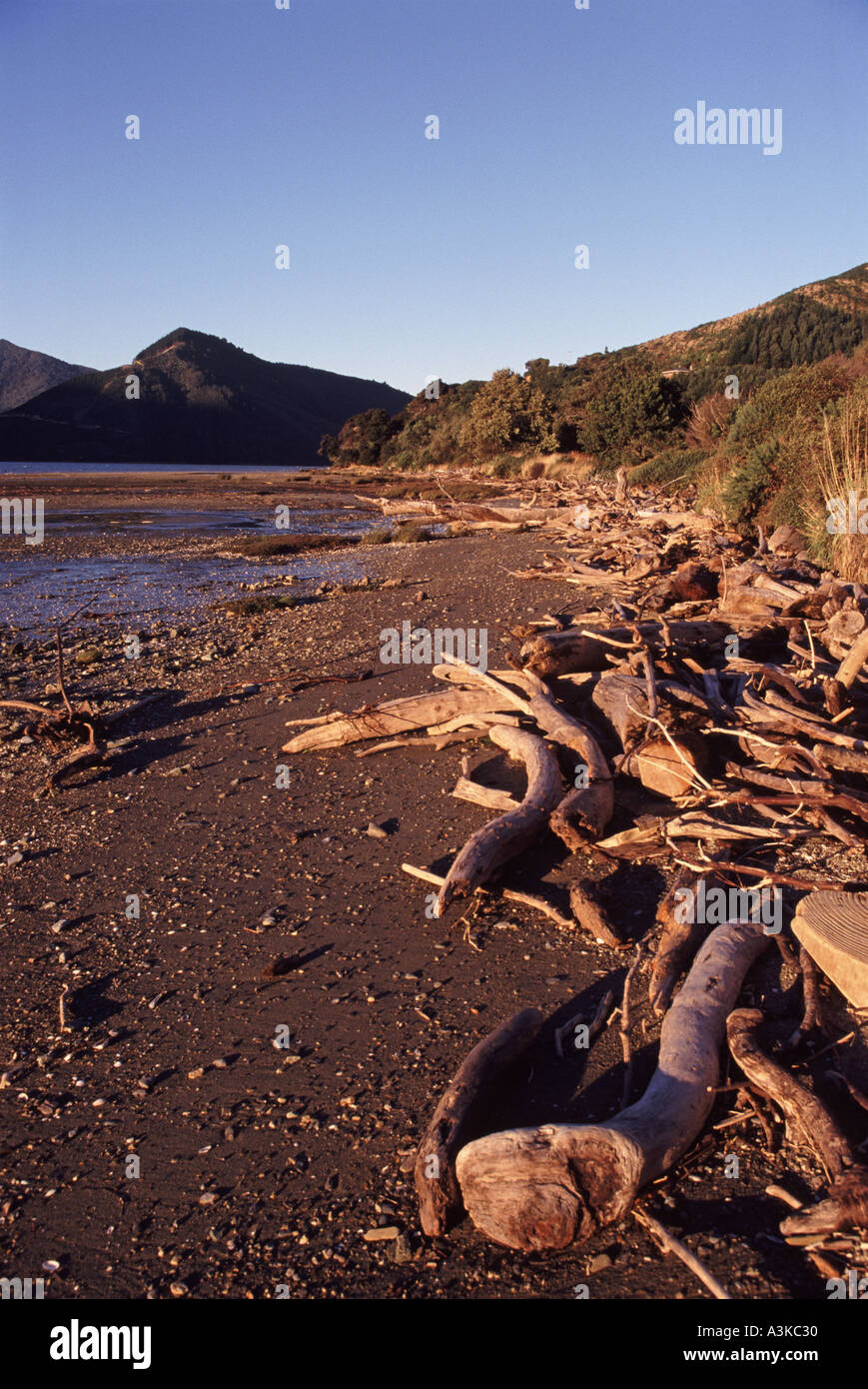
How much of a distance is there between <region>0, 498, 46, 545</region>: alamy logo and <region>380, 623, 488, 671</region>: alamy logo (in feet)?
66.1

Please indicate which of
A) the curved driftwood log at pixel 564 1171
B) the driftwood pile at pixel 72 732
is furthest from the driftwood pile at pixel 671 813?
the driftwood pile at pixel 72 732

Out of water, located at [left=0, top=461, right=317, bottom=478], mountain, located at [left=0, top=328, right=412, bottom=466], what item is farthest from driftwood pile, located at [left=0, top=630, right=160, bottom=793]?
mountain, located at [left=0, top=328, right=412, bottom=466]

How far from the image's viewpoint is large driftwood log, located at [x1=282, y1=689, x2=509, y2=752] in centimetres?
667

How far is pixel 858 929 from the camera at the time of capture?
334 cm

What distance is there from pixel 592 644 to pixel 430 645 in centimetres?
299

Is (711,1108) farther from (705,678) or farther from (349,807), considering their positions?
(705,678)

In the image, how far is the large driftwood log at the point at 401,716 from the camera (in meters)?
6.67

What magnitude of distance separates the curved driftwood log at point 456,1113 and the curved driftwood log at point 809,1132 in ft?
2.49

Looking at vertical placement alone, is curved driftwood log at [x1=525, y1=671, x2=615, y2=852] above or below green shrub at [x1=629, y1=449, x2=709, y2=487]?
below

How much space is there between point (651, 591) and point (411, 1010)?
6711 millimetres

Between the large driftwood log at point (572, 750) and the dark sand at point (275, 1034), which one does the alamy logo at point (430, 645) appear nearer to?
the large driftwood log at point (572, 750)

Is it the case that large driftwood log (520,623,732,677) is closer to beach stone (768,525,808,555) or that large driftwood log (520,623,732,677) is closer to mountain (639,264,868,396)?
beach stone (768,525,808,555)
